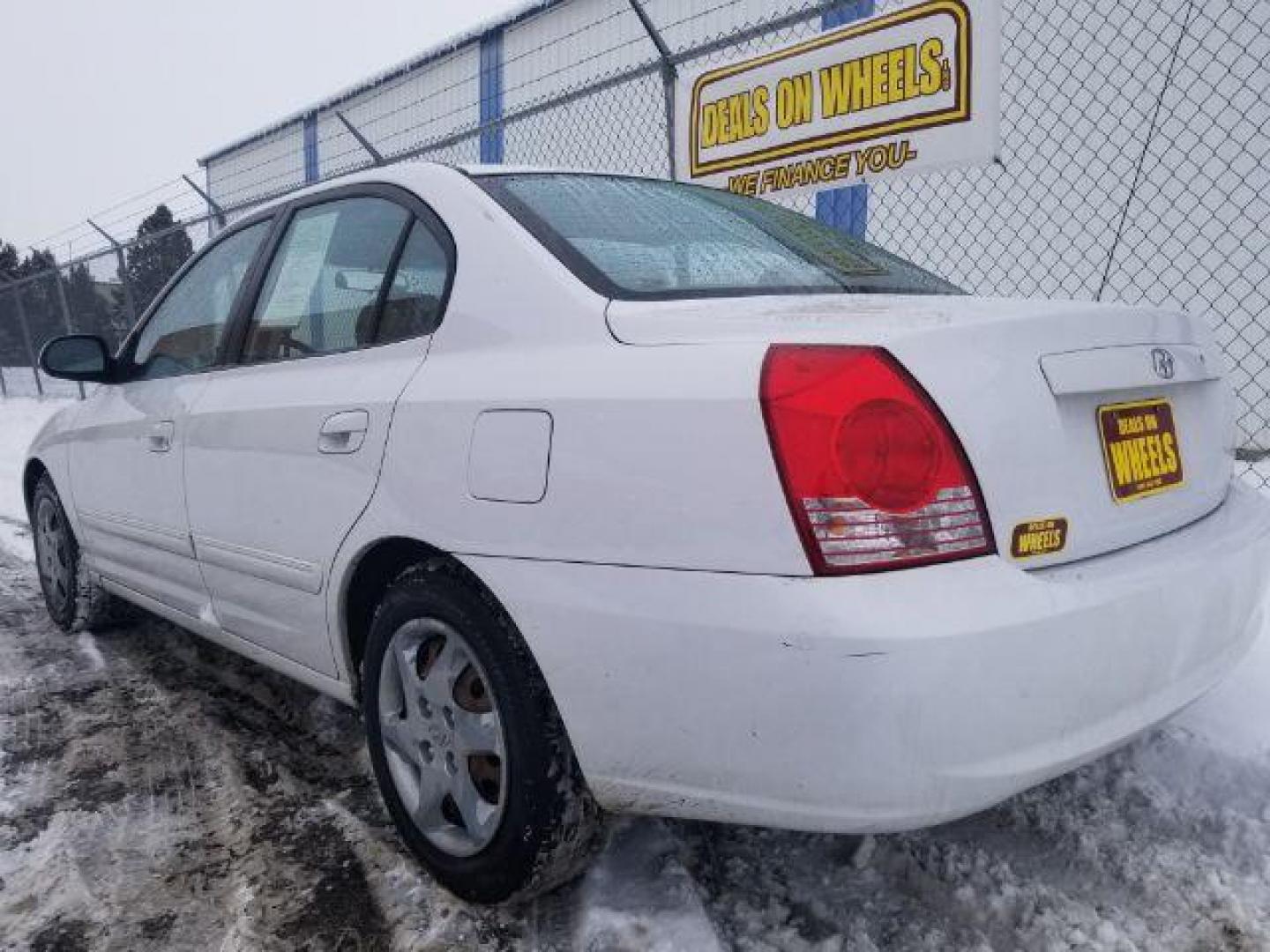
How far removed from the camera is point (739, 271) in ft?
6.33

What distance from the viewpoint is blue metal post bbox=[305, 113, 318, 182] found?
14469mm

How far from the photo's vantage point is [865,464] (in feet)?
4.57

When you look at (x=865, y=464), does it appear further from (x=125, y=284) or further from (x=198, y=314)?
(x=125, y=284)

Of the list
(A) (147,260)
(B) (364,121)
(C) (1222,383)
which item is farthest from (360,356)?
(B) (364,121)

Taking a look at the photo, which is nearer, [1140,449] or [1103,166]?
[1140,449]

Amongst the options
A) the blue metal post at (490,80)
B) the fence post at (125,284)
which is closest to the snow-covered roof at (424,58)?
the blue metal post at (490,80)

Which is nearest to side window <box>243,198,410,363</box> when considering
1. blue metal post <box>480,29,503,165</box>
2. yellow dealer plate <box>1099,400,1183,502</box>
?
yellow dealer plate <box>1099,400,1183,502</box>

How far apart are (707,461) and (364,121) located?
42.2 feet

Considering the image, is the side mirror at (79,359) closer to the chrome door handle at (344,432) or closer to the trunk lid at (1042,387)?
the chrome door handle at (344,432)

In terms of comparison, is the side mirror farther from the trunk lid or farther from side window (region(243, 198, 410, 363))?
the trunk lid

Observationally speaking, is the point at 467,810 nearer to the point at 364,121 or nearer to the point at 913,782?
the point at 913,782

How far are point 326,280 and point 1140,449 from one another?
1.90m

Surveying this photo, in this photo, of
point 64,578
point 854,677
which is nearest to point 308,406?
point 854,677

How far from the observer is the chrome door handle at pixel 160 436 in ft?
9.08
